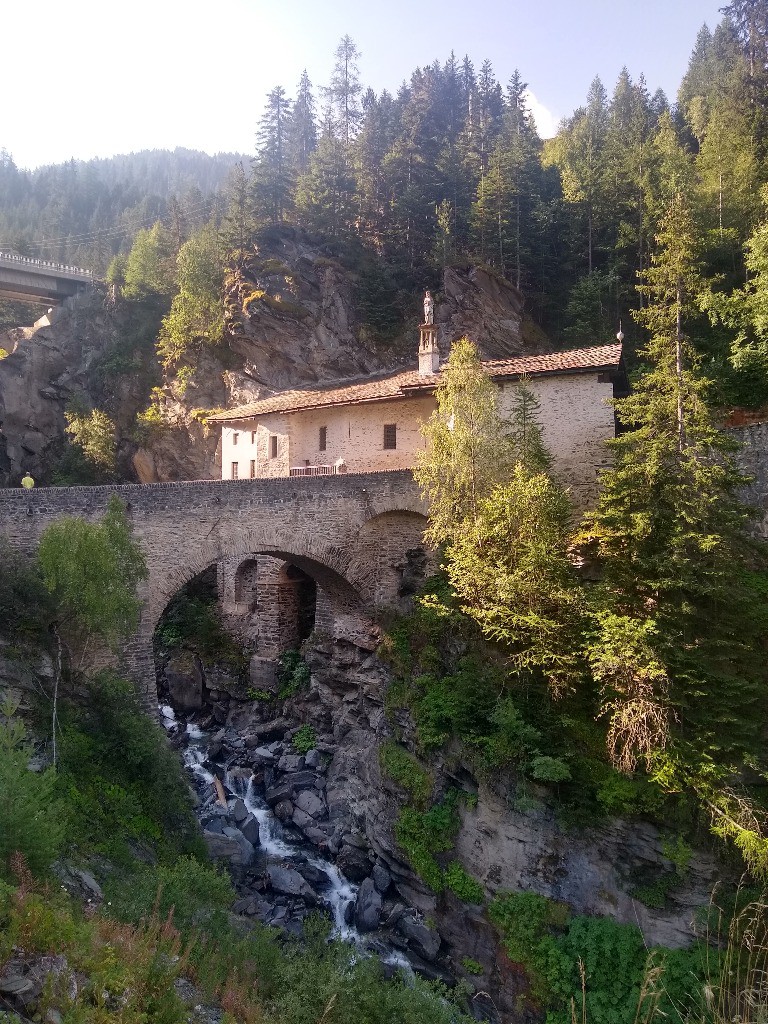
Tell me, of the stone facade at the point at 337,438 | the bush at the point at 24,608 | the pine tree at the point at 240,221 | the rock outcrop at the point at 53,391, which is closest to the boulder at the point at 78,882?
the bush at the point at 24,608

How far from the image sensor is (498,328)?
31.3m

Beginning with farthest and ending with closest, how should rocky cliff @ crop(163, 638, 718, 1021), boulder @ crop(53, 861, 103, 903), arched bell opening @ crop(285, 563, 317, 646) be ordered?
arched bell opening @ crop(285, 563, 317, 646)
rocky cliff @ crop(163, 638, 718, 1021)
boulder @ crop(53, 861, 103, 903)

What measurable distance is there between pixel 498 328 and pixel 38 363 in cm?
2923

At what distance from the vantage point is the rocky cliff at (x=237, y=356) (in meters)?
32.2

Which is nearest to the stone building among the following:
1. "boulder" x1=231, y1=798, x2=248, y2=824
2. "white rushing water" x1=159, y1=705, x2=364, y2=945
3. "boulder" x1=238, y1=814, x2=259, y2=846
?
"white rushing water" x1=159, y1=705, x2=364, y2=945

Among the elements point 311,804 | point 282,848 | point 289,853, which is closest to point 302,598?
point 311,804

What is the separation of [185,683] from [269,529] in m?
10.1

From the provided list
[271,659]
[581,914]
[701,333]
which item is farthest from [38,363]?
[581,914]

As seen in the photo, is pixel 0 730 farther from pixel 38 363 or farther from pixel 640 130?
pixel 640 130

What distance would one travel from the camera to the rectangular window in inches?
899

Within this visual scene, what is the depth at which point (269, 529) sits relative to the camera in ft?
58.3

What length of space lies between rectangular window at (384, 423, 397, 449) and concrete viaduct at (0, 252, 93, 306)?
112 feet

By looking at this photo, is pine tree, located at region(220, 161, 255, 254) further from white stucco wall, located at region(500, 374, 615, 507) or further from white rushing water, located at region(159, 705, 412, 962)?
white rushing water, located at region(159, 705, 412, 962)

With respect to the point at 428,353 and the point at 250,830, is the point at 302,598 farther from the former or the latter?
the point at 428,353
